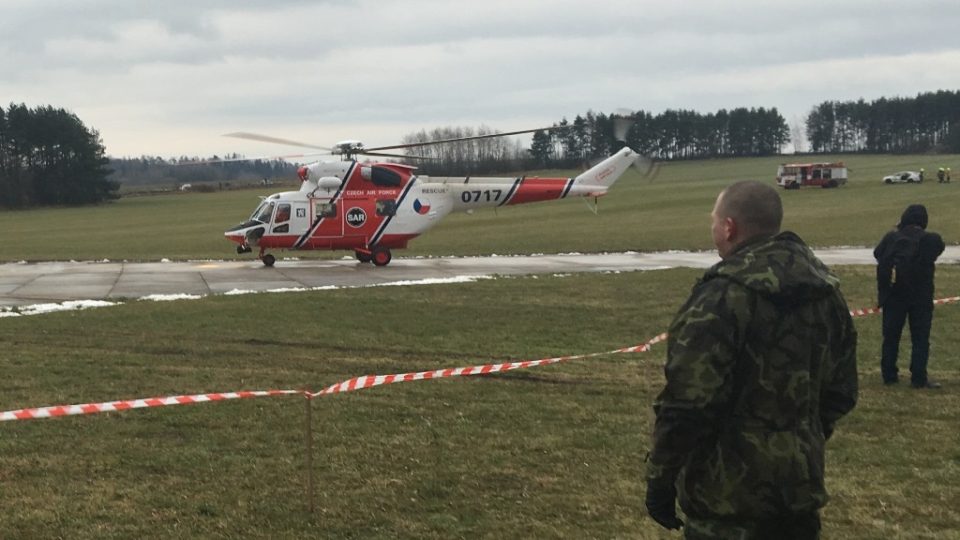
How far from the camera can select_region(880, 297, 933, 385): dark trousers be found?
8.96 m

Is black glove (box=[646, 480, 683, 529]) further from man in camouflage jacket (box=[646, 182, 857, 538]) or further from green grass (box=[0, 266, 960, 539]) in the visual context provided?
green grass (box=[0, 266, 960, 539])

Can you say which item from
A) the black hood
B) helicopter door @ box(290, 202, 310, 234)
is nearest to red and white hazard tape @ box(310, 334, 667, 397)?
the black hood

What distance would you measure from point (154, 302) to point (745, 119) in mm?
129886

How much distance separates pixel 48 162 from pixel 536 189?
318 ft

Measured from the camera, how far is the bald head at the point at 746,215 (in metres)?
3.31

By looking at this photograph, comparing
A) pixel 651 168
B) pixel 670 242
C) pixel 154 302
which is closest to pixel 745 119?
pixel 670 242

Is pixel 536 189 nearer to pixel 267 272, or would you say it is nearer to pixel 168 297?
pixel 267 272

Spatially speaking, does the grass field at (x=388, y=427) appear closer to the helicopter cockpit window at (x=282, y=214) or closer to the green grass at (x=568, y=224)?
the helicopter cockpit window at (x=282, y=214)

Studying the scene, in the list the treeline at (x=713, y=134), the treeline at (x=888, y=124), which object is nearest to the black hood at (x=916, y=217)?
the treeline at (x=713, y=134)

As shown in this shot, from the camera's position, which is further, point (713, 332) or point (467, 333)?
point (467, 333)

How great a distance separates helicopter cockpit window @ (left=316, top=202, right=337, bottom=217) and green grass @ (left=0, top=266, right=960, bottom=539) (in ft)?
39.0

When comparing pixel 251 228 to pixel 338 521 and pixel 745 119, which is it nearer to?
pixel 338 521

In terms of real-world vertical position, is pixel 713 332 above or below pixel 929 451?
above

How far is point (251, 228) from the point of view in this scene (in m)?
24.5
